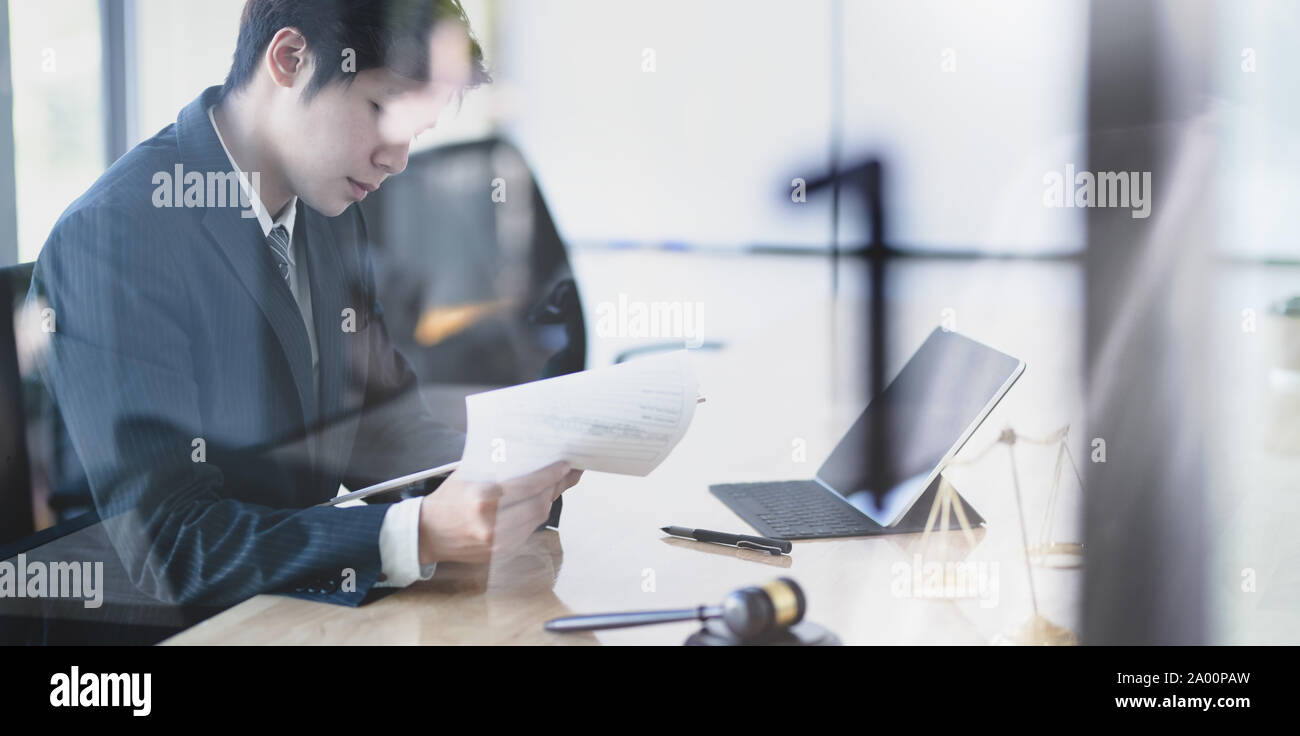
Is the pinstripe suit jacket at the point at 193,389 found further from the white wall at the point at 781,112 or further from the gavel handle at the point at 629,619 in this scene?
the white wall at the point at 781,112

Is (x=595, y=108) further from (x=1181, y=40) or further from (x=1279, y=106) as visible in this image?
(x=1279, y=106)

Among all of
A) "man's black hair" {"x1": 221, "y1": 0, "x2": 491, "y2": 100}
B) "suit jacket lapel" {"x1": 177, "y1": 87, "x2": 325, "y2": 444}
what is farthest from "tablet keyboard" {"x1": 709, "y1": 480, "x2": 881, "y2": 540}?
"man's black hair" {"x1": 221, "y1": 0, "x2": 491, "y2": 100}

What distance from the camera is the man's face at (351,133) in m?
1.22

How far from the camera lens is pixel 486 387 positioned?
154 centimetres

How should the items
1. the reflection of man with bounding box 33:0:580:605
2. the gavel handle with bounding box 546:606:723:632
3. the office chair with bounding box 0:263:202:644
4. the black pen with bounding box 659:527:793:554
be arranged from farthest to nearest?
1. the office chair with bounding box 0:263:202:644
2. the black pen with bounding box 659:527:793:554
3. the reflection of man with bounding box 33:0:580:605
4. the gavel handle with bounding box 546:606:723:632

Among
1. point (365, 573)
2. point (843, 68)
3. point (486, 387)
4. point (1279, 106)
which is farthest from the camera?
point (486, 387)

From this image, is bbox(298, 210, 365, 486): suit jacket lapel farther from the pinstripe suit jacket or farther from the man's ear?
the man's ear

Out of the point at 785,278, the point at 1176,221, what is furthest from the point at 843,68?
the point at 1176,221

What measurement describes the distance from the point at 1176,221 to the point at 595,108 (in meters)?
0.89

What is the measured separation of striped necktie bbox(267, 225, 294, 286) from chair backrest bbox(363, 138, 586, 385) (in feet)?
0.67

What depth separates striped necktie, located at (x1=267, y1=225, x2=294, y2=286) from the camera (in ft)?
4.10

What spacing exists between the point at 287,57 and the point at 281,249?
10.4 inches
